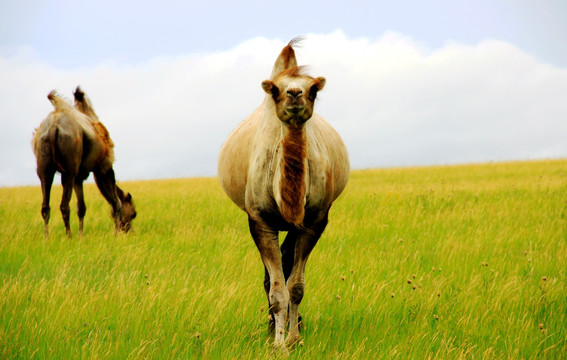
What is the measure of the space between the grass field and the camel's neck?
1150 millimetres

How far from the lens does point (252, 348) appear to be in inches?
170

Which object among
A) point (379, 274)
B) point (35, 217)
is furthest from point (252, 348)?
point (35, 217)

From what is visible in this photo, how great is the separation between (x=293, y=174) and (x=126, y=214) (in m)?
7.56

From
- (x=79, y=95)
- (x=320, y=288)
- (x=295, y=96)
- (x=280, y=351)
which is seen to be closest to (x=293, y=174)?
(x=295, y=96)

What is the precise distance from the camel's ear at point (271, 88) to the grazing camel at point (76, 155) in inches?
280

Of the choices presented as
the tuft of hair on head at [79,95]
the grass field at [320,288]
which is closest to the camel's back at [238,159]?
the grass field at [320,288]

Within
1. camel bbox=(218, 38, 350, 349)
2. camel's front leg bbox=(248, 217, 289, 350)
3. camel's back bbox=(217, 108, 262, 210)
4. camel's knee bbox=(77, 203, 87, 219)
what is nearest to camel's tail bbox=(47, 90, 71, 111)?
camel's knee bbox=(77, 203, 87, 219)

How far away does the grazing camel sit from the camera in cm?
985

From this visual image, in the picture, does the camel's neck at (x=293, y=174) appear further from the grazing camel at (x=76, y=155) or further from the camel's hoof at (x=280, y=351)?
the grazing camel at (x=76, y=155)

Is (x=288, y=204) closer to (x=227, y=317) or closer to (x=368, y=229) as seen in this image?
(x=227, y=317)

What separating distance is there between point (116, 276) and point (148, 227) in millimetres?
4160

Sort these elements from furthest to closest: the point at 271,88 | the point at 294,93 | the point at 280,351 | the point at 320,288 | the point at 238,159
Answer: the point at 320,288
the point at 238,159
the point at 280,351
the point at 271,88
the point at 294,93

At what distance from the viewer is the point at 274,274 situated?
424 cm

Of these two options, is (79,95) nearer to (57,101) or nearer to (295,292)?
(57,101)
